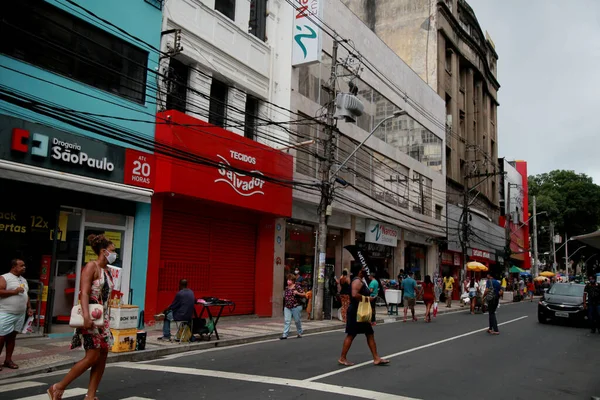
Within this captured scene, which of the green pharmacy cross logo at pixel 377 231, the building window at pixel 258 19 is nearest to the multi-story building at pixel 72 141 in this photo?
the building window at pixel 258 19

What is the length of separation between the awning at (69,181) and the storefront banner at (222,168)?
0.83m

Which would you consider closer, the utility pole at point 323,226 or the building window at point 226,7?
the building window at point 226,7

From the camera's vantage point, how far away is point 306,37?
1959 cm

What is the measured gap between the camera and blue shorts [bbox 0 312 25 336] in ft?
26.4

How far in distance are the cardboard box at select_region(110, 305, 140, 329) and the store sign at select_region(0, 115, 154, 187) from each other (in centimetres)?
389

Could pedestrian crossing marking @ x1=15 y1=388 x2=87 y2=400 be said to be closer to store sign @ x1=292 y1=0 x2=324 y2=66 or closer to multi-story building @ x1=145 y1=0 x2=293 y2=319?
multi-story building @ x1=145 y1=0 x2=293 y2=319

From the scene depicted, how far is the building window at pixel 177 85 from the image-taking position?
596 inches

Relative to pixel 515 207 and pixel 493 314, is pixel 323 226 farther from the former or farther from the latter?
pixel 515 207

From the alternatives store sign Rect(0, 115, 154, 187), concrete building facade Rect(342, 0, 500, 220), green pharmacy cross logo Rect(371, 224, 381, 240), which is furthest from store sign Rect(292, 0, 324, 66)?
concrete building facade Rect(342, 0, 500, 220)

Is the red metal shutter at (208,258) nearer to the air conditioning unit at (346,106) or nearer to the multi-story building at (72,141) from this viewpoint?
the multi-story building at (72,141)

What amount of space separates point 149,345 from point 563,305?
46.0ft

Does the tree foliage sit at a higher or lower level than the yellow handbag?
higher

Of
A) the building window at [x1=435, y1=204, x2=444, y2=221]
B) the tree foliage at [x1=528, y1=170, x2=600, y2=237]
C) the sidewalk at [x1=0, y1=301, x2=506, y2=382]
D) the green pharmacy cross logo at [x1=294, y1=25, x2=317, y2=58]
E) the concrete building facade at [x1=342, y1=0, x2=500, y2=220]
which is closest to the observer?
the sidewalk at [x1=0, y1=301, x2=506, y2=382]

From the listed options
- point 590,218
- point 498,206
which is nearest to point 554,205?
point 590,218
